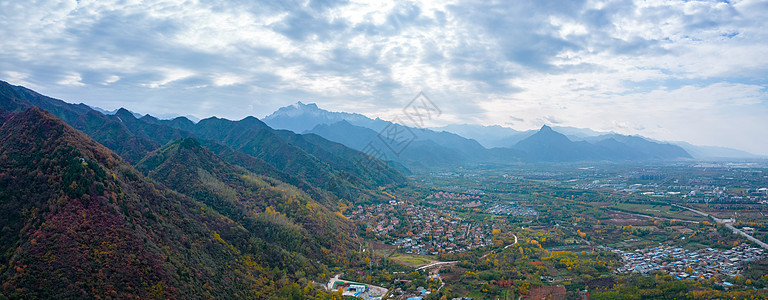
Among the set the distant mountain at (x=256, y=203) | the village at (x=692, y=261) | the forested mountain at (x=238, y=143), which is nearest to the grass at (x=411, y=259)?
the distant mountain at (x=256, y=203)

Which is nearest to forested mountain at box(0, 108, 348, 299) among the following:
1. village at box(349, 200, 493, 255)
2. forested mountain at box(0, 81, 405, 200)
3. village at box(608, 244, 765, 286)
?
village at box(349, 200, 493, 255)

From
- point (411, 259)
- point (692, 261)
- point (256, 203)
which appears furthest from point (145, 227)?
point (692, 261)

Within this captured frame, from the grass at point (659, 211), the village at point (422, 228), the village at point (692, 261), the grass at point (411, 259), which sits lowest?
the grass at point (411, 259)

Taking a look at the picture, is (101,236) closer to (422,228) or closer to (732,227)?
(422,228)

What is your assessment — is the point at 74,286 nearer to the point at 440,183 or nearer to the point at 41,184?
the point at 41,184

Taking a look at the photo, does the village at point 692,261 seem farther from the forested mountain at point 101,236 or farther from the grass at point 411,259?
the forested mountain at point 101,236

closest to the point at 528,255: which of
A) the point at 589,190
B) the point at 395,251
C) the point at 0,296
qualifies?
the point at 395,251
